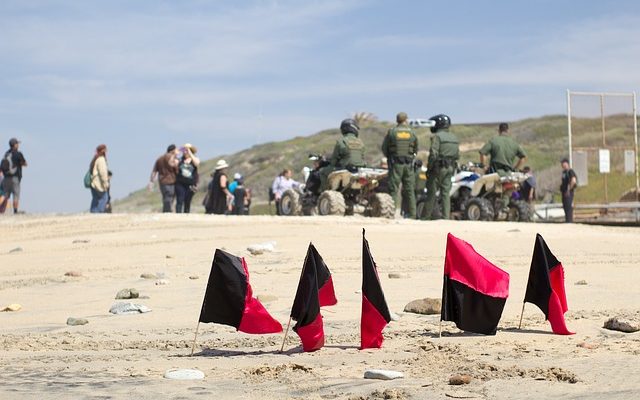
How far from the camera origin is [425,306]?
347 inches

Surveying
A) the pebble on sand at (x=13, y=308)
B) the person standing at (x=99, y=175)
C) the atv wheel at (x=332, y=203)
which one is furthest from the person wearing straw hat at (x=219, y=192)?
the pebble on sand at (x=13, y=308)

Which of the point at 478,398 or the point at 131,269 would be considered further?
the point at 131,269

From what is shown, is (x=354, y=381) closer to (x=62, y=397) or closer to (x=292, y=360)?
(x=292, y=360)

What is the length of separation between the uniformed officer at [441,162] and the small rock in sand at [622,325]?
13.6 meters

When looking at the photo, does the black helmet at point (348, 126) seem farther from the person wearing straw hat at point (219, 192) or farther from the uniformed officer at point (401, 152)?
the person wearing straw hat at point (219, 192)

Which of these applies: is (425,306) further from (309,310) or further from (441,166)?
(441,166)

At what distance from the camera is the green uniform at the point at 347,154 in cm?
2258

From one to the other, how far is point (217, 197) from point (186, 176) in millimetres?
1482

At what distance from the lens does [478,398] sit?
5684 mm

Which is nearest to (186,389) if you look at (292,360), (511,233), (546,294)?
(292,360)

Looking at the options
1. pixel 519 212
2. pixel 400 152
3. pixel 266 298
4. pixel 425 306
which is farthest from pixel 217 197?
pixel 425 306

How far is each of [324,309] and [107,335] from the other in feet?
5.82

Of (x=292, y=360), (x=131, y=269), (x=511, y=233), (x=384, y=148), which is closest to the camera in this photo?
(x=292, y=360)

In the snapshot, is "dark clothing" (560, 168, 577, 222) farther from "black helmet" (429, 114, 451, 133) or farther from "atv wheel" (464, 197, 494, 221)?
"black helmet" (429, 114, 451, 133)
